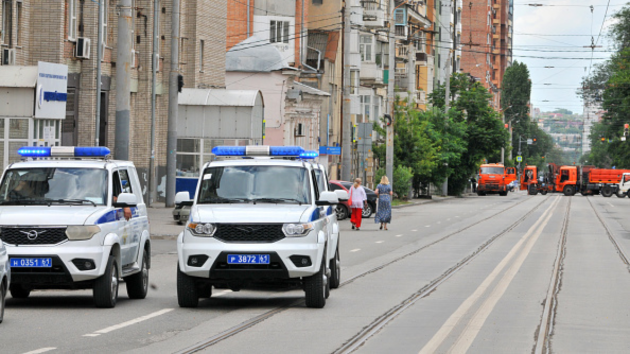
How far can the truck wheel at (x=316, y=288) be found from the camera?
1328 cm

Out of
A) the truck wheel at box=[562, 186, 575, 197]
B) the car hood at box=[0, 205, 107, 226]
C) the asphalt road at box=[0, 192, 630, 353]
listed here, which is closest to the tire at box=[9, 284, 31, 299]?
the asphalt road at box=[0, 192, 630, 353]

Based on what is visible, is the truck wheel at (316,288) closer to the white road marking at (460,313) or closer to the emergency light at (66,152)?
the white road marking at (460,313)

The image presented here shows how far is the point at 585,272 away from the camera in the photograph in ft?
65.5

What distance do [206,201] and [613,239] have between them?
1999cm

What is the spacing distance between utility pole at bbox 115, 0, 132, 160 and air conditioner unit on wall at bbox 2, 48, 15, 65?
402 inches

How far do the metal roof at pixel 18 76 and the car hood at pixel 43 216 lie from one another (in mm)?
18717

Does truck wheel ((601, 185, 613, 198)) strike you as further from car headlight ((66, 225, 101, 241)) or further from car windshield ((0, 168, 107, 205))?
car headlight ((66, 225, 101, 241))

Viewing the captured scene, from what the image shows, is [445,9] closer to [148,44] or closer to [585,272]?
[148,44]

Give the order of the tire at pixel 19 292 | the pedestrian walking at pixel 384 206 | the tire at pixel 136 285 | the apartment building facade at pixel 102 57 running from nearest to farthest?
the tire at pixel 19 292 → the tire at pixel 136 285 → the apartment building facade at pixel 102 57 → the pedestrian walking at pixel 384 206

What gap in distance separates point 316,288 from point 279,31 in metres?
51.7

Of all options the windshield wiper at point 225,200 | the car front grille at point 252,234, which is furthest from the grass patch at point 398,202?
the car front grille at point 252,234

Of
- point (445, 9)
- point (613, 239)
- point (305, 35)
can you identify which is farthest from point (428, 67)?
point (613, 239)

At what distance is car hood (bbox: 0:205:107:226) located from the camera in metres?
12.9

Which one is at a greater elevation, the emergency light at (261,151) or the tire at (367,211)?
the emergency light at (261,151)
